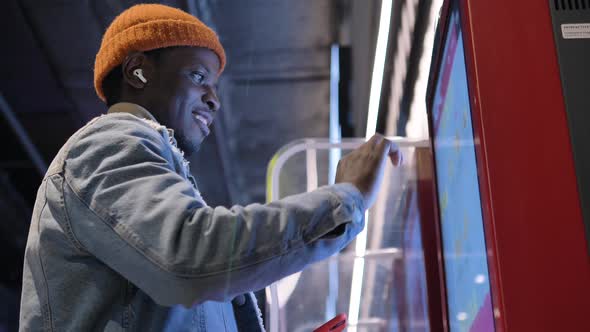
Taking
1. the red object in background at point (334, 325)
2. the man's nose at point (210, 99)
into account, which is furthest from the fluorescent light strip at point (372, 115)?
the man's nose at point (210, 99)

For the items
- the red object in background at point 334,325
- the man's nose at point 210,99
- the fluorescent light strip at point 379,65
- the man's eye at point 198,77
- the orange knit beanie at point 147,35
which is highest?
the fluorescent light strip at point 379,65

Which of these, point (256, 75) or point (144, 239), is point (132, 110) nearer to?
point (144, 239)

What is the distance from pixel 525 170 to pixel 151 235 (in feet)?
1.83

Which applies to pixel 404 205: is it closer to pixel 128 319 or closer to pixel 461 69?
pixel 461 69

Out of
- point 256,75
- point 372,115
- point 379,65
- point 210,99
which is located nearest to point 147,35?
point 210,99

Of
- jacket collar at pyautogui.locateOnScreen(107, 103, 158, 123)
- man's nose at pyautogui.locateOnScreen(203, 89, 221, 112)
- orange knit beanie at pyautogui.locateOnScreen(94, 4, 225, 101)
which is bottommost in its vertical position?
jacket collar at pyautogui.locateOnScreen(107, 103, 158, 123)

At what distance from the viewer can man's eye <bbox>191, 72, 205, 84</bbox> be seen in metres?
1.62

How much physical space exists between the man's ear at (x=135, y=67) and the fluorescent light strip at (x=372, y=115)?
Result: 2.03ft

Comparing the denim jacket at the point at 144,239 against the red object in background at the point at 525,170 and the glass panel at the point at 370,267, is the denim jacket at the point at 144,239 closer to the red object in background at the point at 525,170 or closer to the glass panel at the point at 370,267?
the red object in background at the point at 525,170

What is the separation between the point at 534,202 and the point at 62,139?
15.4 ft

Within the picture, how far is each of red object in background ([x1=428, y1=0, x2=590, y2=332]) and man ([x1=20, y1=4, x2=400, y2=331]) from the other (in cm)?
19

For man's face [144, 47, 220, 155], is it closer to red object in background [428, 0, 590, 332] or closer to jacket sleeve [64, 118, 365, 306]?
jacket sleeve [64, 118, 365, 306]

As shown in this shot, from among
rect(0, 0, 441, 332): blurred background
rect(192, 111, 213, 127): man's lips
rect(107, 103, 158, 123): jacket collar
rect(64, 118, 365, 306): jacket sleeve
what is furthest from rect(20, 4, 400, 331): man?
rect(0, 0, 441, 332): blurred background

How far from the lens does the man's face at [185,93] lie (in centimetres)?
156
